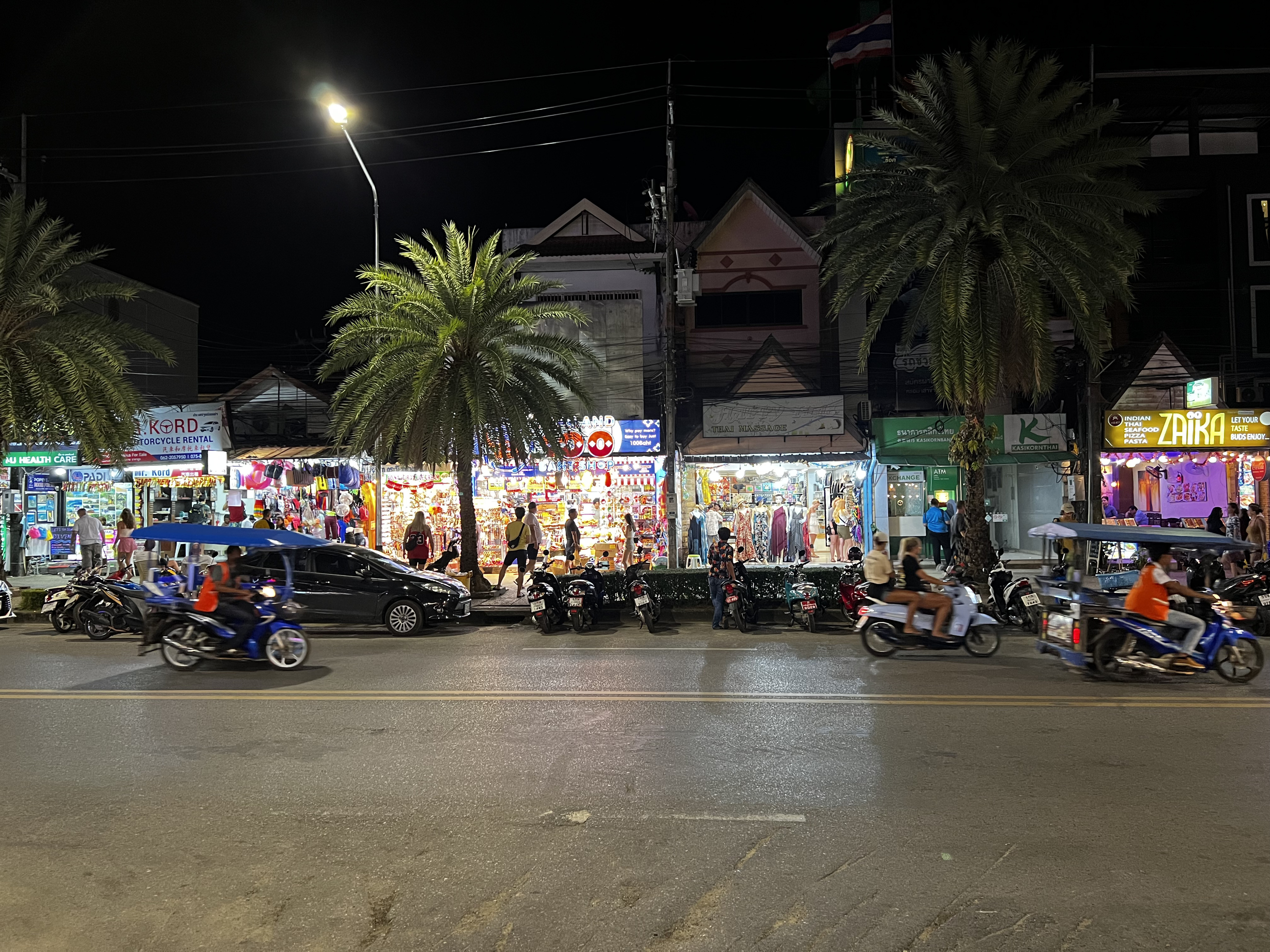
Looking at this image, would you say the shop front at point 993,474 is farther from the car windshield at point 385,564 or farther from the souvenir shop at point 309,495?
the souvenir shop at point 309,495

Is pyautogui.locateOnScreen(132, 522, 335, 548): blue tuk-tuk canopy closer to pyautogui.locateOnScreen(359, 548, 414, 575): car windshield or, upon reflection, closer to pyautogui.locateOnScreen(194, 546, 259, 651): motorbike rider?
pyautogui.locateOnScreen(194, 546, 259, 651): motorbike rider

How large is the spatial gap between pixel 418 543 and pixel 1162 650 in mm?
15115

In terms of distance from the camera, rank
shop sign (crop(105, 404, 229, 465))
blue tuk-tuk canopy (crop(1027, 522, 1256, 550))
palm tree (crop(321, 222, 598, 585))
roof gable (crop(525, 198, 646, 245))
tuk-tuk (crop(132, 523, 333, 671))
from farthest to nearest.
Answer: roof gable (crop(525, 198, 646, 245)), shop sign (crop(105, 404, 229, 465)), palm tree (crop(321, 222, 598, 585)), tuk-tuk (crop(132, 523, 333, 671)), blue tuk-tuk canopy (crop(1027, 522, 1256, 550))

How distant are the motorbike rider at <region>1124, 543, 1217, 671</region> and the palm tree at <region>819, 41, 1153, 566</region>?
6.88 meters

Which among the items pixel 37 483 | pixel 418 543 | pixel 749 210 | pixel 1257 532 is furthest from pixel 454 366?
pixel 1257 532

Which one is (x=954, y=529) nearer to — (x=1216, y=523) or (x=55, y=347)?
(x=1216, y=523)

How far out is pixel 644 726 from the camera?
8.37m

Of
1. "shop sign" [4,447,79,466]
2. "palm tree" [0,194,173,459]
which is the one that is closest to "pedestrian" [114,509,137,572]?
"palm tree" [0,194,173,459]

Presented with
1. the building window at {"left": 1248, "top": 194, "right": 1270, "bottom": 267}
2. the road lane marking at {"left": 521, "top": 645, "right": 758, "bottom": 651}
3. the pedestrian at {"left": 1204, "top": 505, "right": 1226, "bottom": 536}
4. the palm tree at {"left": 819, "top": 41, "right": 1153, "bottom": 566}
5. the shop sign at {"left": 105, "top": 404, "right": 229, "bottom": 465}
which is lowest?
the road lane marking at {"left": 521, "top": 645, "right": 758, "bottom": 651}

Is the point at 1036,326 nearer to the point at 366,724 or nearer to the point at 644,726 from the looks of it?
the point at 644,726

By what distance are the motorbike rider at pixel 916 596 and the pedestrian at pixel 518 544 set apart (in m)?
10.2

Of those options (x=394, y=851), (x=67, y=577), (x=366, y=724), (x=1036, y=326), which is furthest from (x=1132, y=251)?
(x=67, y=577)

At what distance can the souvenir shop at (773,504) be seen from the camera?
992 inches

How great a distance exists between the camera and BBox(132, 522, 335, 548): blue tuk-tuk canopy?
1170 cm
